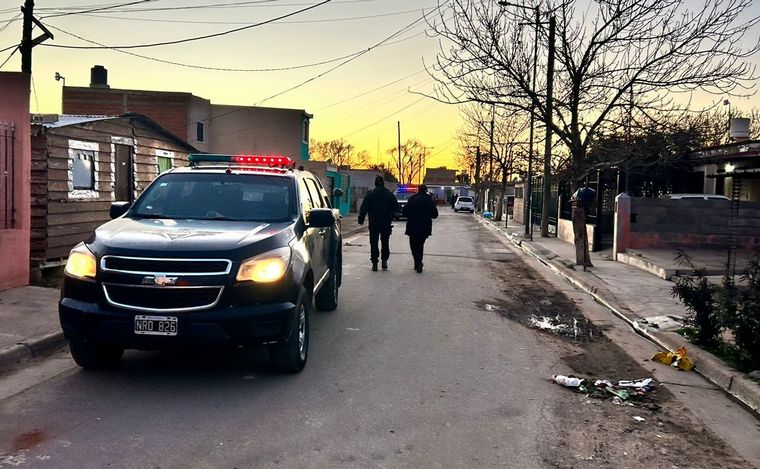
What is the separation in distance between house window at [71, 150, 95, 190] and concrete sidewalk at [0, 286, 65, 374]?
389 cm

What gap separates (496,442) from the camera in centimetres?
447

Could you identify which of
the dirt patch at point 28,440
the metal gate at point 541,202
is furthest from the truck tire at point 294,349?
the metal gate at point 541,202

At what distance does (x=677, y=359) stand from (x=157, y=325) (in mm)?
5208

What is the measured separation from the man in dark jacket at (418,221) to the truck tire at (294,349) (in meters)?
8.00

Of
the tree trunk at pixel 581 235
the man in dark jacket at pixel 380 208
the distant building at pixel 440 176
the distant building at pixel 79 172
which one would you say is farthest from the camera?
the distant building at pixel 440 176

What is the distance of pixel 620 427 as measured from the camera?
4.90m

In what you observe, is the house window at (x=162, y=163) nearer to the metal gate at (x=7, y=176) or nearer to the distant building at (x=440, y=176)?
the metal gate at (x=7, y=176)

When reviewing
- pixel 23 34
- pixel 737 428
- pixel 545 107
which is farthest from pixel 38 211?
pixel 545 107

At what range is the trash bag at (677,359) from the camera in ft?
22.3

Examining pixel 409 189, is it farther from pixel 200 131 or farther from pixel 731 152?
pixel 731 152

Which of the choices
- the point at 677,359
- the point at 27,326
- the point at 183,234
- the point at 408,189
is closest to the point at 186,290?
the point at 183,234

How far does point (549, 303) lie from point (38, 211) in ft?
29.2

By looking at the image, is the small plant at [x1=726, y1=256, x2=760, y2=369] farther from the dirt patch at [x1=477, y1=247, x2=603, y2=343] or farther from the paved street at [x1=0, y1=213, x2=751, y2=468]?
the dirt patch at [x1=477, y1=247, x2=603, y2=343]

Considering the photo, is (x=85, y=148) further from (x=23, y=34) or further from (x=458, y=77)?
(x=458, y=77)
